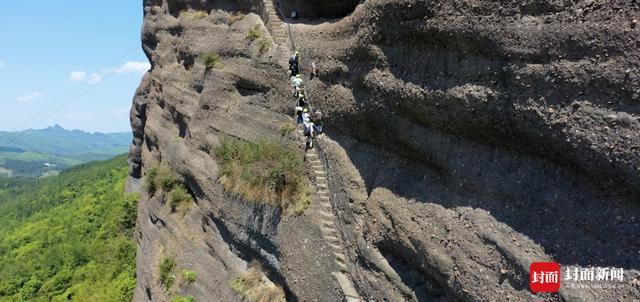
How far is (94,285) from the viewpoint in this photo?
20.7m

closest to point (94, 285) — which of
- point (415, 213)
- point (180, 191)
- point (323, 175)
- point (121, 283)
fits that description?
point (121, 283)

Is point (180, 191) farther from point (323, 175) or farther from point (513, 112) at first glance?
point (513, 112)

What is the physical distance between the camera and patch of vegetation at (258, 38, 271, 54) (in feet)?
45.1

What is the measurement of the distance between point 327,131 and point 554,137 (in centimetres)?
594

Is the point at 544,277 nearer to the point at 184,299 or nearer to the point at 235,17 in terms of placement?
the point at 184,299

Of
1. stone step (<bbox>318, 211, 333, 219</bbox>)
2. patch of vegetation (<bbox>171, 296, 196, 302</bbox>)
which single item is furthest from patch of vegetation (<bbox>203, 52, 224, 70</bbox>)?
patch of vegetation (<bbox>171, 296, 196, 302</bbox>)

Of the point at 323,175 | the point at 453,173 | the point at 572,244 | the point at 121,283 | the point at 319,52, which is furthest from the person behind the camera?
the point at 121,283

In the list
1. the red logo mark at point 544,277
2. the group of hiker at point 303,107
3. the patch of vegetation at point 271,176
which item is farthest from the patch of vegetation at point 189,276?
the red logo mark at point 544,277

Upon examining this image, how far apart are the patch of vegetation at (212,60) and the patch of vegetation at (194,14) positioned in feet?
7.37

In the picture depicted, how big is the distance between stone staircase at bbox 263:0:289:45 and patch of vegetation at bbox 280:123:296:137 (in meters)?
2.70

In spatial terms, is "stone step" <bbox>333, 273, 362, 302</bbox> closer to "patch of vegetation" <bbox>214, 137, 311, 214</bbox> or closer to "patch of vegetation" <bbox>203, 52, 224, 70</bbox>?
"patch of vegetation" <bbox>214, 137, 311, 214</bbox>

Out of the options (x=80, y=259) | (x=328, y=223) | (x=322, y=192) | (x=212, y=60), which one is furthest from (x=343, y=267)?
(x=80, y=259)

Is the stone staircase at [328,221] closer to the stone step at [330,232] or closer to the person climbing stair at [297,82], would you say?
the stone step at [330,232]

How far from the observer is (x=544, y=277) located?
6.59m
